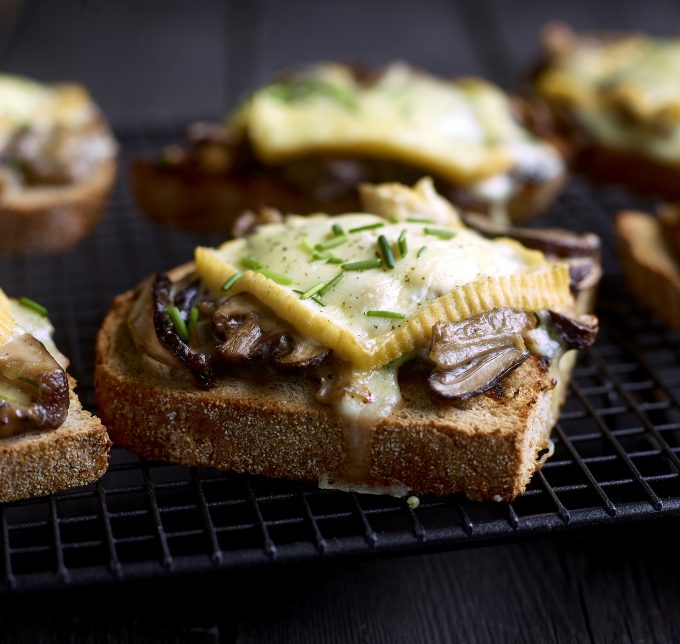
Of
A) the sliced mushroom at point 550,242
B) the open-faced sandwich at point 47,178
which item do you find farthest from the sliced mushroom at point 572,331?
the open-faced sandwich at point 47,178

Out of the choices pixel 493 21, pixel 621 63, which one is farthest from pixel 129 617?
pixel 493 21

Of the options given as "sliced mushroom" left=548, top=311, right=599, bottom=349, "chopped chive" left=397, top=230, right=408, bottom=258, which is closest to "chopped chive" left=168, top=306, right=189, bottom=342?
"chopped chive" left=397, top=230, right=408, bottom=258

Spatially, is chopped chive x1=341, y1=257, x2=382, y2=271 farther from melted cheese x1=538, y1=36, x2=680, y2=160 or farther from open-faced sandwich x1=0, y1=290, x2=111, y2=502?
melted cheese x1=538, y1=36, x2=680, y2=160

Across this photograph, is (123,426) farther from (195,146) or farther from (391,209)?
(195,146)

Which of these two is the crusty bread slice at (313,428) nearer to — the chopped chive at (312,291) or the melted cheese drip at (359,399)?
the melted cheese drip at (359,399)

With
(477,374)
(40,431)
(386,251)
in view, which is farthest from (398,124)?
(40,431)

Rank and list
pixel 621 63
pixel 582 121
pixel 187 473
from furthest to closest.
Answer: pixel 621 63
pixel 582 121
pixel 187 473
